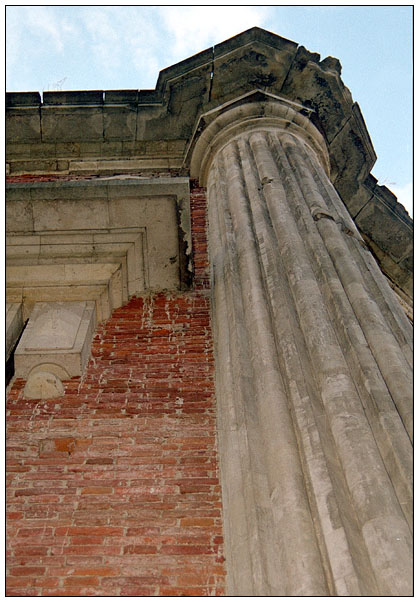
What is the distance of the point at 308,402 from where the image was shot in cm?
326

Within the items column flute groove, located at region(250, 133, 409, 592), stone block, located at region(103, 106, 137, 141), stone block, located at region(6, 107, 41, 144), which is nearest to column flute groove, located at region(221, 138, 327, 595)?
column flute groove, located at region(250, 133, 409, 592)

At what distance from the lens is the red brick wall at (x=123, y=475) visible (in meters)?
3.23

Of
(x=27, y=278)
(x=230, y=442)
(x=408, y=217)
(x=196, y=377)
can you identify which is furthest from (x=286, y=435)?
(x=408, y=217)

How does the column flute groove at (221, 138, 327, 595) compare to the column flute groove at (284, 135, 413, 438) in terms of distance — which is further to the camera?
the column flute groove at (284, 135, 413, 438)

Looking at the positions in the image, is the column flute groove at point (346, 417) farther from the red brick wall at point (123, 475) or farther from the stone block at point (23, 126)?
the stone block at point (23, 126)

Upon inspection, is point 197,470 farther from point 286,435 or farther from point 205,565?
point 286,435

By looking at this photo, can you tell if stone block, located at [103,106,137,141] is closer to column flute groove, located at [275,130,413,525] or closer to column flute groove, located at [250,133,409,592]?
column flute groove, located at [250,133,409,592]

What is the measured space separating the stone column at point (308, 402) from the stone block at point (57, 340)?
102cm

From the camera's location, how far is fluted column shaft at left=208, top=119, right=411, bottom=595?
99.7 inches

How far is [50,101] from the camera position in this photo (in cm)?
799

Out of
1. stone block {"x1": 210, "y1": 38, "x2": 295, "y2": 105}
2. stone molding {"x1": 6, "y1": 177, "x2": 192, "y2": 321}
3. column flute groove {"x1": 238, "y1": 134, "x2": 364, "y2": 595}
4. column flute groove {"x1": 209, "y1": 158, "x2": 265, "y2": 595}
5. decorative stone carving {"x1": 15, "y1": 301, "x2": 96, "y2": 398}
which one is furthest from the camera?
stone block {"x1": 210, "y1": 38, "x2": 295, "y2": 105}

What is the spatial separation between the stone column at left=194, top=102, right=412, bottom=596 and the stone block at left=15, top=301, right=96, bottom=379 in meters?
1.02

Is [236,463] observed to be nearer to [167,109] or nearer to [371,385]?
[371,385]

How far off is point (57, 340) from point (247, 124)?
364cm
